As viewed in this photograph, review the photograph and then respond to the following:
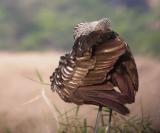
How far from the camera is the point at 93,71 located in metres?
0.84

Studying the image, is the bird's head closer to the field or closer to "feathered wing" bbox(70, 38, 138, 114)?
"feathered wing" bbox(70, 38, 138, 114)

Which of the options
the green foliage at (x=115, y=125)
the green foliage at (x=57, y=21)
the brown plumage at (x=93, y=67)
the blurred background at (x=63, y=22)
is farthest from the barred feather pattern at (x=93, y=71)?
the green foliage at (x=57, y=21)

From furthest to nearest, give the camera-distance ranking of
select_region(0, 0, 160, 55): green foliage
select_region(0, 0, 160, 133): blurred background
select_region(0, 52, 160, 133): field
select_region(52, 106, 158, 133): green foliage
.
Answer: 1. select_region(0, 0, 160, 55): green foliage
2. select_region(0, 0, 160, 133): blurred background
3. select_region(0, 52, 160, 133): field
4. select_region(52, 106, 158, 133): green foliage

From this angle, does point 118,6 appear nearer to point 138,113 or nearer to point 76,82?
point 138,113

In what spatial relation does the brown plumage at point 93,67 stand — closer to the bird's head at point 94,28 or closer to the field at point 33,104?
the bird's head at point 94,28

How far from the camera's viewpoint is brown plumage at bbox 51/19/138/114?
0.83m

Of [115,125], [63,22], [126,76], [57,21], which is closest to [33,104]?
[115,125]

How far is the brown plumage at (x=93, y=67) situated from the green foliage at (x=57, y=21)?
13.2ft

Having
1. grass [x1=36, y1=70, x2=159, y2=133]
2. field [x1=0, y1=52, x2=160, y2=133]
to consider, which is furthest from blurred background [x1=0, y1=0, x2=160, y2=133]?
grass [x1=36, y1=70, x2=159, y2=133]

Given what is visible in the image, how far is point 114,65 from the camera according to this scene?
2.78 feet

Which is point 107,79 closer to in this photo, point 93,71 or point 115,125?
point 93,71

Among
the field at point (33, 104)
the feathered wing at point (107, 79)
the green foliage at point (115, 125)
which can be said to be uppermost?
the feathered wing at point (107, 79)

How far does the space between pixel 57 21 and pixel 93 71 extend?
5.05 m

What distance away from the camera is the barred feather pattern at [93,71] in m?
0.83
